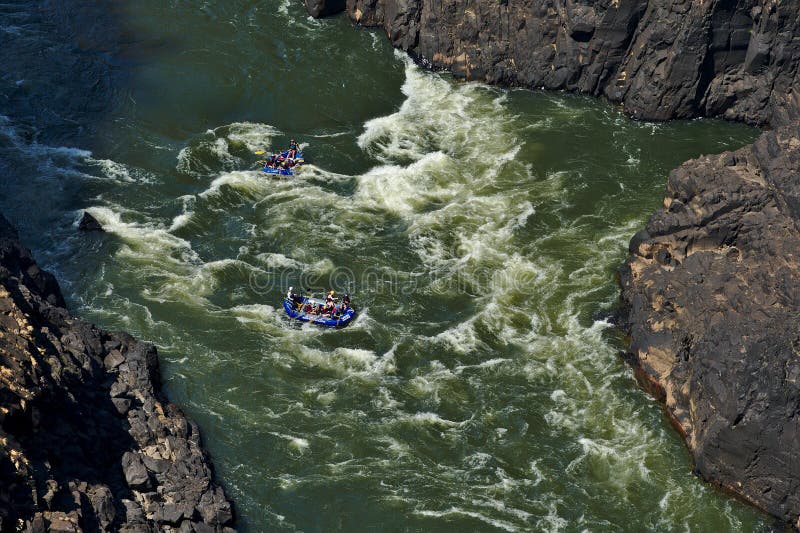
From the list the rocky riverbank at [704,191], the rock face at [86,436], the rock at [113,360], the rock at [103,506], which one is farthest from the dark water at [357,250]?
the rock at [103,506]

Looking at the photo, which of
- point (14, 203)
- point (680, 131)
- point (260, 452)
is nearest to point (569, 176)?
point (680, 131)

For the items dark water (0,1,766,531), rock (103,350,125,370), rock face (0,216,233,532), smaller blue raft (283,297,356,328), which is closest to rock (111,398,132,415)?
rock face (0,216,233,532)

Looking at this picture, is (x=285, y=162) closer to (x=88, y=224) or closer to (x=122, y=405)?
(x=88, y=224)

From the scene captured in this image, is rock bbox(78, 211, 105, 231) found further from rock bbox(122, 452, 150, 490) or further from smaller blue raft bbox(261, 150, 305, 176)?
rock bbox(122, 452, 150, 490)

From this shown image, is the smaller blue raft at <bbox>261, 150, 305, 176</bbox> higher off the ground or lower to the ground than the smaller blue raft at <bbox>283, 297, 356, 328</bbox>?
higher

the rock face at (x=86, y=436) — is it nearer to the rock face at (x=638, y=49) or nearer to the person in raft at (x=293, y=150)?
the person in raft at (x=293, y=150)

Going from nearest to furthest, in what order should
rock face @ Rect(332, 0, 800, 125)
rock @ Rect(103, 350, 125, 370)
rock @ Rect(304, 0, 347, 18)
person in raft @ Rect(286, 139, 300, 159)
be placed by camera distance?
1. rock @ Rect(103, 350, 125, 370)
2. person in raft @ Rect(286, 139, 300, 159)
3. rock face @ Rect(332, 0, 800, 125)
4. rock @ Rect(304, 0, 347, 18)

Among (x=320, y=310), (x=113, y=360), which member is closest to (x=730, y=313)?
(x=320, y=310)
